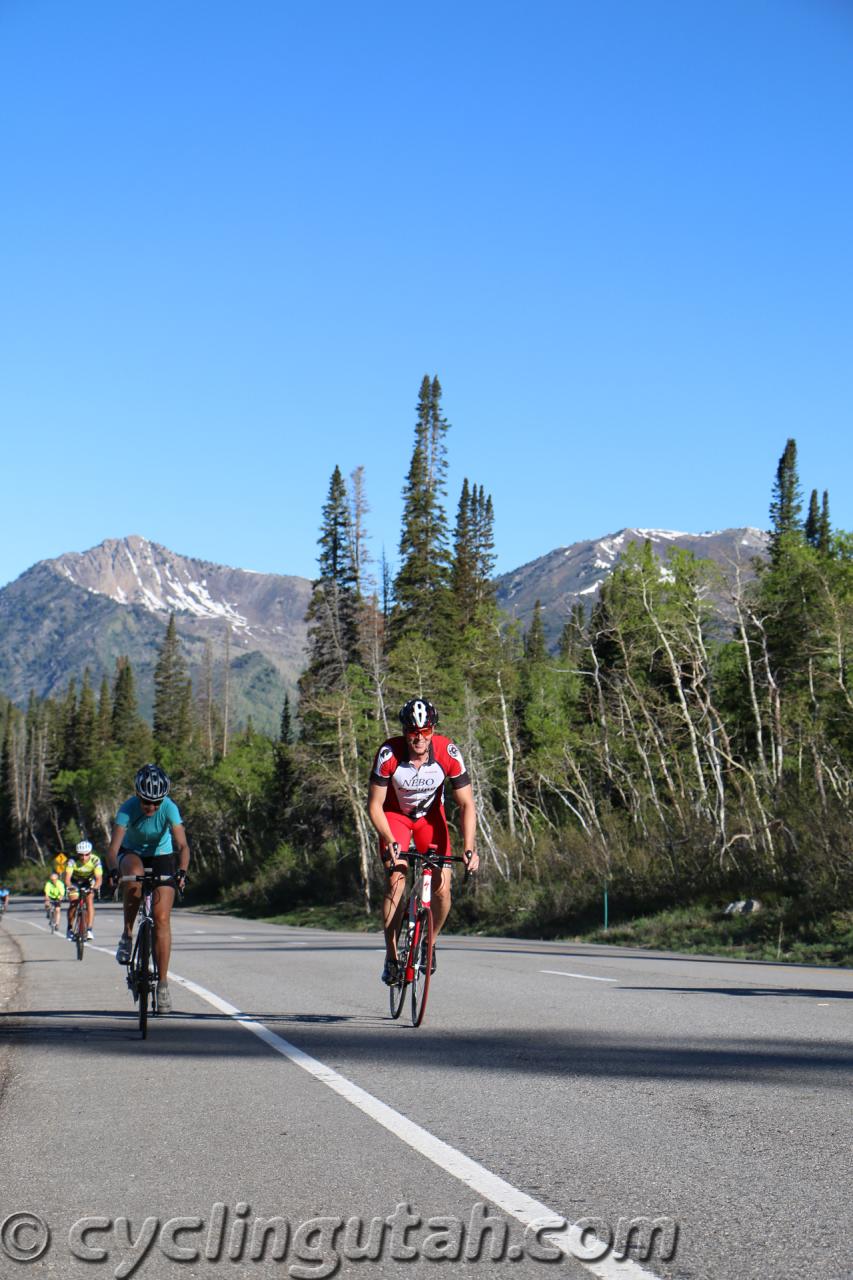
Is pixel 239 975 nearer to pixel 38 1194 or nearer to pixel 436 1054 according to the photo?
pixel 436 1054

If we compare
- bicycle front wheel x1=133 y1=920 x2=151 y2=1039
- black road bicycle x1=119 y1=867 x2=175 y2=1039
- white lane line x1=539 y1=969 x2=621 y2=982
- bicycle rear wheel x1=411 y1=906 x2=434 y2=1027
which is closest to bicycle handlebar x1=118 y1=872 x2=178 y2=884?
black road bicycle x1=119 y1=867 x2=175 y2=1039

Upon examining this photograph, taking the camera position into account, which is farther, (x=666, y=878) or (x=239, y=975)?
(x=666, y=878)

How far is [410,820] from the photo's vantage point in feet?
33.7

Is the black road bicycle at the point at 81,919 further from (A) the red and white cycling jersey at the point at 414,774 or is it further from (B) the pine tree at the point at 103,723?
(B) the pine tree at the point at 103,723

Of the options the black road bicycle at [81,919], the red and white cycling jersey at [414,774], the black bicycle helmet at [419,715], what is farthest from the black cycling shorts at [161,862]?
the black road bicycle at [81,919]

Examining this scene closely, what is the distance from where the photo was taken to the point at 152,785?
10.4m

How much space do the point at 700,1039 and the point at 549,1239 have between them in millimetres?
5022

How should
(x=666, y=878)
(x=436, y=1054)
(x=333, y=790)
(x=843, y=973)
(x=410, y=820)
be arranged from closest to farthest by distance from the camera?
→ (x=436, y=1054) → (x=410, y=820) → (x=843, y=973) → (x=666, y=878) → (x=333, y=790)

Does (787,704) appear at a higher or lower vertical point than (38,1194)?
higher

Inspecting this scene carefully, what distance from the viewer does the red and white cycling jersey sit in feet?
33.1

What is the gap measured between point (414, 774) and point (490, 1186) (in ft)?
16.0

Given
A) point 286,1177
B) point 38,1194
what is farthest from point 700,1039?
point 38,1194

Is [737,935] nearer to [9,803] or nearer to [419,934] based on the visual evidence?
[419,934]

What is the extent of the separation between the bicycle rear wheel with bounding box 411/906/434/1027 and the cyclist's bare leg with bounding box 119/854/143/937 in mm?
2216
